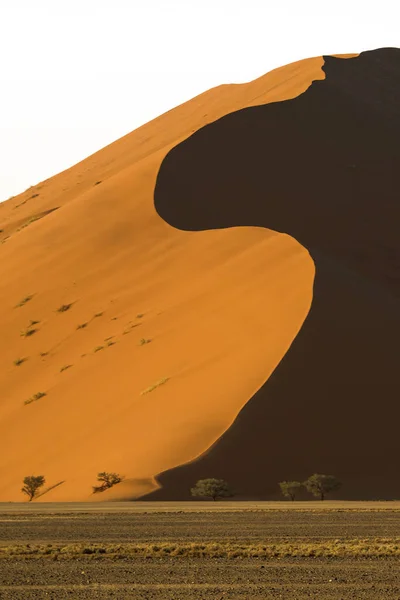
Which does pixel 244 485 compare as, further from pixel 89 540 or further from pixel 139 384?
pixel 89 540

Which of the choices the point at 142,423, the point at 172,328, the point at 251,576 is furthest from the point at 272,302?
Answer: the point at 251,576

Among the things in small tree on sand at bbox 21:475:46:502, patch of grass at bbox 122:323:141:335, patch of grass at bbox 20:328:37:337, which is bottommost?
small tree on sand at bbox 21:475:46:502

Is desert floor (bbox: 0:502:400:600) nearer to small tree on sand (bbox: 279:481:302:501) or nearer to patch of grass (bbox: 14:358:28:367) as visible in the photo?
small tree on sand (bbox: 279:481:302:501)

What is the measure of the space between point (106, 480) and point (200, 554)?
1655 cm

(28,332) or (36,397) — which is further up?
(28,332)

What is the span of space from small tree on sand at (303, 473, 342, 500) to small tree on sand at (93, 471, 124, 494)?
5.50m

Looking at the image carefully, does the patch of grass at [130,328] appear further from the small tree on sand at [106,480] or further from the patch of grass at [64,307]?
the small tree on sand at [106,480]

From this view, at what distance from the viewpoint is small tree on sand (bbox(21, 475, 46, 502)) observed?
124 feet

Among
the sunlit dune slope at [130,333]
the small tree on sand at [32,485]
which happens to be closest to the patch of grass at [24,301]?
the sunlit dune slope at [130,333]

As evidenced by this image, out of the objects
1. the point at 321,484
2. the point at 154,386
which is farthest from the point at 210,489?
the point at 154,386

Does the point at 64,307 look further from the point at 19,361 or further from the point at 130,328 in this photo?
the point at 130,328

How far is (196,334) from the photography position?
147 feet

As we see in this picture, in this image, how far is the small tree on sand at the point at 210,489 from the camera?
3488 centimetres

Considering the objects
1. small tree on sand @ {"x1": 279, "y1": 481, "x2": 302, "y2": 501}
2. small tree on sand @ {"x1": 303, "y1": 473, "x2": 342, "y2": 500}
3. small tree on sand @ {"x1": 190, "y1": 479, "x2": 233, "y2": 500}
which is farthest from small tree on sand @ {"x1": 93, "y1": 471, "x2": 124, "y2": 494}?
small tree on sand @ {"x1": 303, "y1": 473, "x2": 342, "y2": 500}
